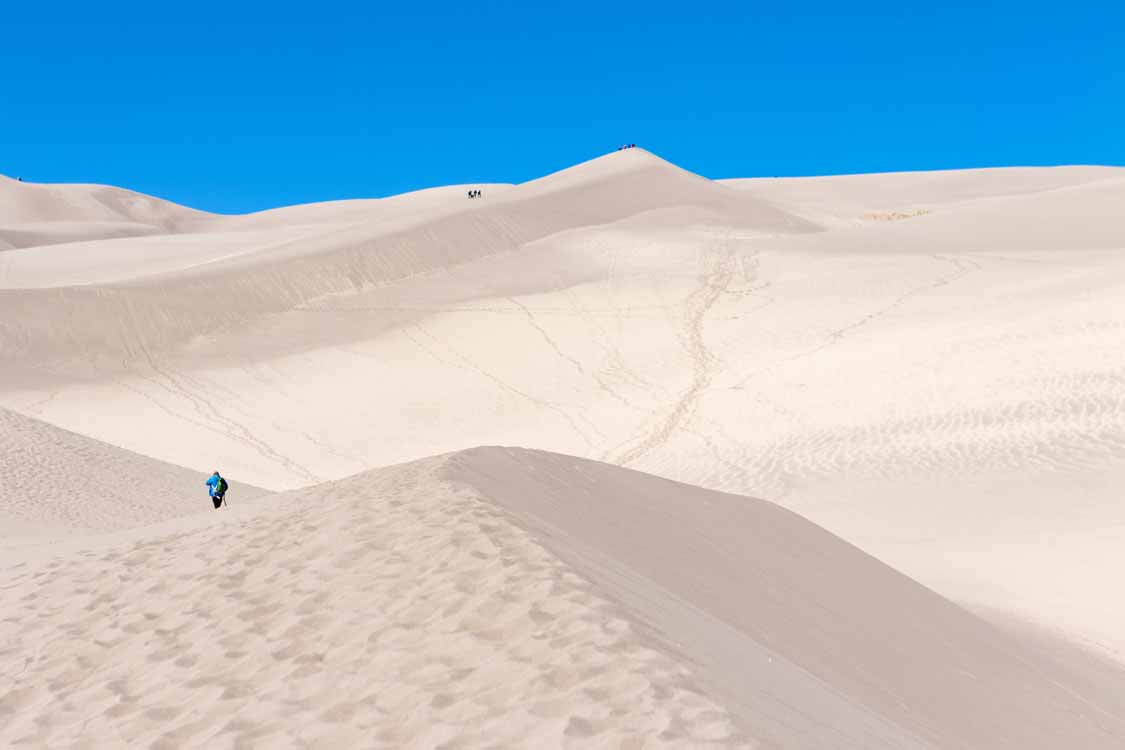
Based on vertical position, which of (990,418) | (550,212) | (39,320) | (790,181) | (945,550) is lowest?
(945,550)

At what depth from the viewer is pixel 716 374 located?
2473 cm

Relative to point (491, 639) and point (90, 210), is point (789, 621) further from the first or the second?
point (90, 210)

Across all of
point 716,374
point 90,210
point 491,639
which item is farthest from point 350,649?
point 90,210

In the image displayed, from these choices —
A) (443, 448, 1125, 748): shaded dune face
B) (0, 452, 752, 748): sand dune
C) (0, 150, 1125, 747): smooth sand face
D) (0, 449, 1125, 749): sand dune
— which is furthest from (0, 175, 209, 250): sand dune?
(0, 452, 752, 748): sand dune

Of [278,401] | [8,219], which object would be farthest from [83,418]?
[8,219]

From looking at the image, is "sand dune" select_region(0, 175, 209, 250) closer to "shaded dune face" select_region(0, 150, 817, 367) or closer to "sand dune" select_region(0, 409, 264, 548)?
"shaded dune face" select_region(0, 150, 817, 367)

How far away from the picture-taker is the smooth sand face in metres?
12.1

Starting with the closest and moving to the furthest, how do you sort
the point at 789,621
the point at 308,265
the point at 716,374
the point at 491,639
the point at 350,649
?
the point at 491,639 → the point at 350,649 → the point at 789,621 → the point at 716,374 → the point at 308,265

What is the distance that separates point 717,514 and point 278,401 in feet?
64.1

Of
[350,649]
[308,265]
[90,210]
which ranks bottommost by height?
[350,649]

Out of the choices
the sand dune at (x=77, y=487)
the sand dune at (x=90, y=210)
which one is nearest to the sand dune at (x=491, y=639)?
the sand dune at (x=77, y=487)

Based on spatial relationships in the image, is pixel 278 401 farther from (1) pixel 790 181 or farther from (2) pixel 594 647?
(1) pixel 790 181

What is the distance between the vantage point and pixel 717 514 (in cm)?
918

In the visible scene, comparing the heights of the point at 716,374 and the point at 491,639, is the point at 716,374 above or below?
above
